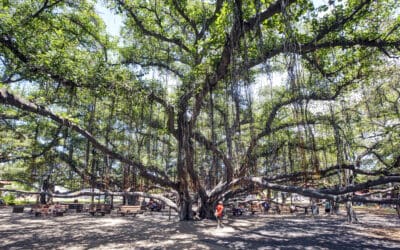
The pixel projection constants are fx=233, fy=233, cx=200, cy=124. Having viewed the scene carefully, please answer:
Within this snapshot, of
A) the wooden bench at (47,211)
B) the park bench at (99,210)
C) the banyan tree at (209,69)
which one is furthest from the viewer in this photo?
the park bench at (99,210)

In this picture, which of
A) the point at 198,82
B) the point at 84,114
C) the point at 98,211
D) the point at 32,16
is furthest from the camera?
the point at 98,211

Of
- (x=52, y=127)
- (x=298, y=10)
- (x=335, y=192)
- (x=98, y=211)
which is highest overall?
(x=298, y=10)

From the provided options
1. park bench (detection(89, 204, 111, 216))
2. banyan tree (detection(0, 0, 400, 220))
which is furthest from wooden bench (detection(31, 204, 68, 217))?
banyan tree (detection(0, 0, 400, 220))

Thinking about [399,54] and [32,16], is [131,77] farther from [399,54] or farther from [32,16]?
[399,54]

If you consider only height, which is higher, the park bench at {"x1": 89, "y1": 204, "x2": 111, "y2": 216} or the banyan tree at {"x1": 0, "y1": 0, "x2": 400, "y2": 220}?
the banyan tree at {"x1": 0, "y1": 0, "x2": 400, "y2": 220}

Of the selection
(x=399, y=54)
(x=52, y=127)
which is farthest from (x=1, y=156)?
(x=399, y=54)

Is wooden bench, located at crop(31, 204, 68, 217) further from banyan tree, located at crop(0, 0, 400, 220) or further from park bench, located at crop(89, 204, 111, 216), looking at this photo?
banyan tree, located at crop(0, 0, 400, 220)

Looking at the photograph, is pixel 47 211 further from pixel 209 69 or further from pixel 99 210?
pixel 209 69

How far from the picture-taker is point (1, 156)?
36.7 ft

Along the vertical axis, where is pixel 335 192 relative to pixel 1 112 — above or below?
below

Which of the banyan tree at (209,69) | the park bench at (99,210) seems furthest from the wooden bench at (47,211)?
the banyan tree at (209,69)

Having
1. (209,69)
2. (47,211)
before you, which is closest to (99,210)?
(47,211)

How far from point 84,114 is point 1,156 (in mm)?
4686

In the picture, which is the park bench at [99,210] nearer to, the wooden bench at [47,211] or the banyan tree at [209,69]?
the wooden bench at [47,211]
